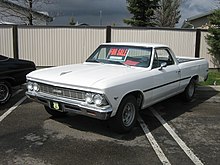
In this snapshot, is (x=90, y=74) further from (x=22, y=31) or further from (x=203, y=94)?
(x=22, y=31)

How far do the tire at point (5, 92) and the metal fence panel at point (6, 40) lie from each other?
5.82 meters

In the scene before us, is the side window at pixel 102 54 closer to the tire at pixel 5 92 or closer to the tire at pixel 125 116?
the tire at pixel 125 116

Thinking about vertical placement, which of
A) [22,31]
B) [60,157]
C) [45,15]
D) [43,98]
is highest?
[45,15]

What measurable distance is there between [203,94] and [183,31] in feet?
16.0

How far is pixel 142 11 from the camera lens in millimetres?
26469

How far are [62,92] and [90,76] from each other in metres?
0.55

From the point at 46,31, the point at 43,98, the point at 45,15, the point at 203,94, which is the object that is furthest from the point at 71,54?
the point at 45,15

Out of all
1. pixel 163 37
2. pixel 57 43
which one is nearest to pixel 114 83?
pixel 57 43

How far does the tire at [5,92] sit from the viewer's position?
6.55m

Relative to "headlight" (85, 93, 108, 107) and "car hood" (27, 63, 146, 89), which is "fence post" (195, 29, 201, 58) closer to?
"car hood" (27, 63, 146, 89)

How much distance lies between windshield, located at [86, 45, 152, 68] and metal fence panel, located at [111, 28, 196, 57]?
6230 millimetres

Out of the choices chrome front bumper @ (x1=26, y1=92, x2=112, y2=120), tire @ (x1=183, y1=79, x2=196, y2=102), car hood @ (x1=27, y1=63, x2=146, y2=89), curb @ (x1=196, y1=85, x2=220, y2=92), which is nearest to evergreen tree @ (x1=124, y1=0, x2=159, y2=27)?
curb @ (x1=196, y1=85, x2=220, y2=92)

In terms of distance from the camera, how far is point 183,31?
12492mm

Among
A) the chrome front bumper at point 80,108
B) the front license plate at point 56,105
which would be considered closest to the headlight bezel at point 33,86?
the chrome front bumper at point 80,108
